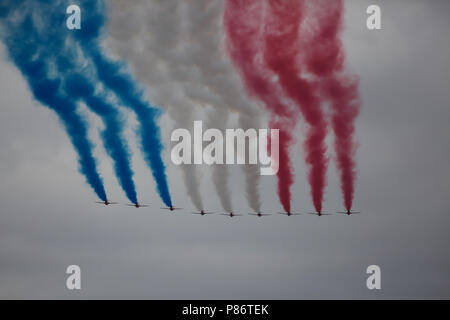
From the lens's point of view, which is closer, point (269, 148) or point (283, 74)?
point (283, 74)

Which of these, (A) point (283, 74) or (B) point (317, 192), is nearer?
(A) point (283, 74)

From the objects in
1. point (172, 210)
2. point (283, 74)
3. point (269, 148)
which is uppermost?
point (283, 74)
